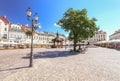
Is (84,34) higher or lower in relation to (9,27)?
lower

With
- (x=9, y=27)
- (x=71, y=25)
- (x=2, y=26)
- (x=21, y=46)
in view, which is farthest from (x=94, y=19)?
Result: (x=9, y=27)

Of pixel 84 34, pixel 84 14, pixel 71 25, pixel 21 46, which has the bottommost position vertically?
pixel 21 46

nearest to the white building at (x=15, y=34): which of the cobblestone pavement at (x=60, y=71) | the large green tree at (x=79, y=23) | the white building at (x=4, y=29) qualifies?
the white building at (x=4, y=29)

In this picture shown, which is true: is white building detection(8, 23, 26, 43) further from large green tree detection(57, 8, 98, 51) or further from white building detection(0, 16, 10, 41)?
large green tree detection(57, 8, 98, 51)

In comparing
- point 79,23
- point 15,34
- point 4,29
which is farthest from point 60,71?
point 15,34

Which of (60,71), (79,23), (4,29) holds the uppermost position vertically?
(4,29)

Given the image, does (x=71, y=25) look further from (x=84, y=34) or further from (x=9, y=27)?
(x=9, y=27)

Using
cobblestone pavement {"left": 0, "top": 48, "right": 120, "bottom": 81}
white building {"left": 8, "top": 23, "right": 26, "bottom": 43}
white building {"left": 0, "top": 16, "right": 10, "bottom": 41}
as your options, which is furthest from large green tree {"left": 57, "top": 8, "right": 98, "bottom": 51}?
white building {"left": 8, "top": 23, "right": 26, "bottom": 43}

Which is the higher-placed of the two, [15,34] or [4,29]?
[4,29]

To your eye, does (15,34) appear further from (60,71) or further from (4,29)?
(60,71)

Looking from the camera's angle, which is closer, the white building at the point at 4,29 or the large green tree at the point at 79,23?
the large green tree at the point at 79,23

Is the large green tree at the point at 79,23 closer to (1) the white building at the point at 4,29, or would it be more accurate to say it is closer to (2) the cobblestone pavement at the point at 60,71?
(2) the cobblestone pavement at the point at 60,71

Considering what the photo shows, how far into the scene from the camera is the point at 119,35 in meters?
65.6

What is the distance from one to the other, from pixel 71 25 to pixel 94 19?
4.66 metres
